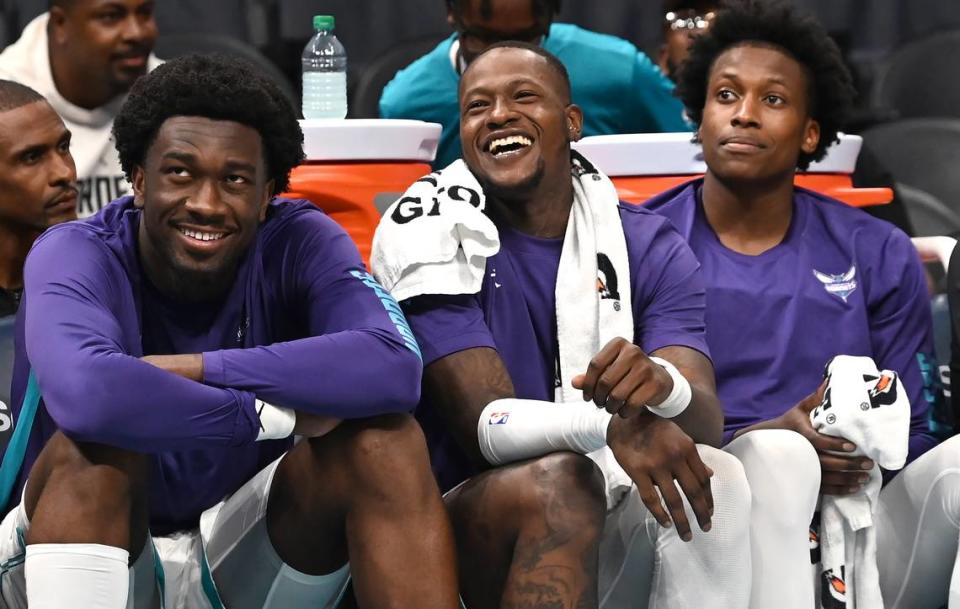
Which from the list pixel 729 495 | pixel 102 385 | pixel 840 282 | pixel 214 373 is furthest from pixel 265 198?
pixel 840 282

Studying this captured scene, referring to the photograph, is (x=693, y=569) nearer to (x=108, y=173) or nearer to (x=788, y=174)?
(x=788, y=174)

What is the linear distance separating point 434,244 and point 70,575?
74 cm

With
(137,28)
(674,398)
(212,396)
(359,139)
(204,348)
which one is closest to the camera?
(212,396)

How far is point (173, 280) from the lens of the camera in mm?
2186

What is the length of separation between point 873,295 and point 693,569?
2.43ft

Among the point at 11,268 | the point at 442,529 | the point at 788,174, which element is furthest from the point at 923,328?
the point at 11,268

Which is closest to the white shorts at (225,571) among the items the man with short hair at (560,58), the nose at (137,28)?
the man with short hair at (560,58)

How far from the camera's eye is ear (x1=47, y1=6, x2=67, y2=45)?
143 inches

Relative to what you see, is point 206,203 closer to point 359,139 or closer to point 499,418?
point 499,418

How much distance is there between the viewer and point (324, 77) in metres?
3.57

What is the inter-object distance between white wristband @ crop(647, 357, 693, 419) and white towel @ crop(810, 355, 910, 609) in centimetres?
28

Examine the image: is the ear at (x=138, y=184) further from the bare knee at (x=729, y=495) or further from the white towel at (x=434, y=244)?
the bare knee at (x=729, y=495)

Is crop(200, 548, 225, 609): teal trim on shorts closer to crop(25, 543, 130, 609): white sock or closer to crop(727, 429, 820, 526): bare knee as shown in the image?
crop(25, 543, 130, 609): white sock

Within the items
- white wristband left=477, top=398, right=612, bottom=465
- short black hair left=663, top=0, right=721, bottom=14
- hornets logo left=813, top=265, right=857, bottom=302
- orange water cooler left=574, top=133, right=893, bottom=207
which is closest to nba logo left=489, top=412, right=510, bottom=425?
white wristband left=477, top=398, right=612, bottom=465
